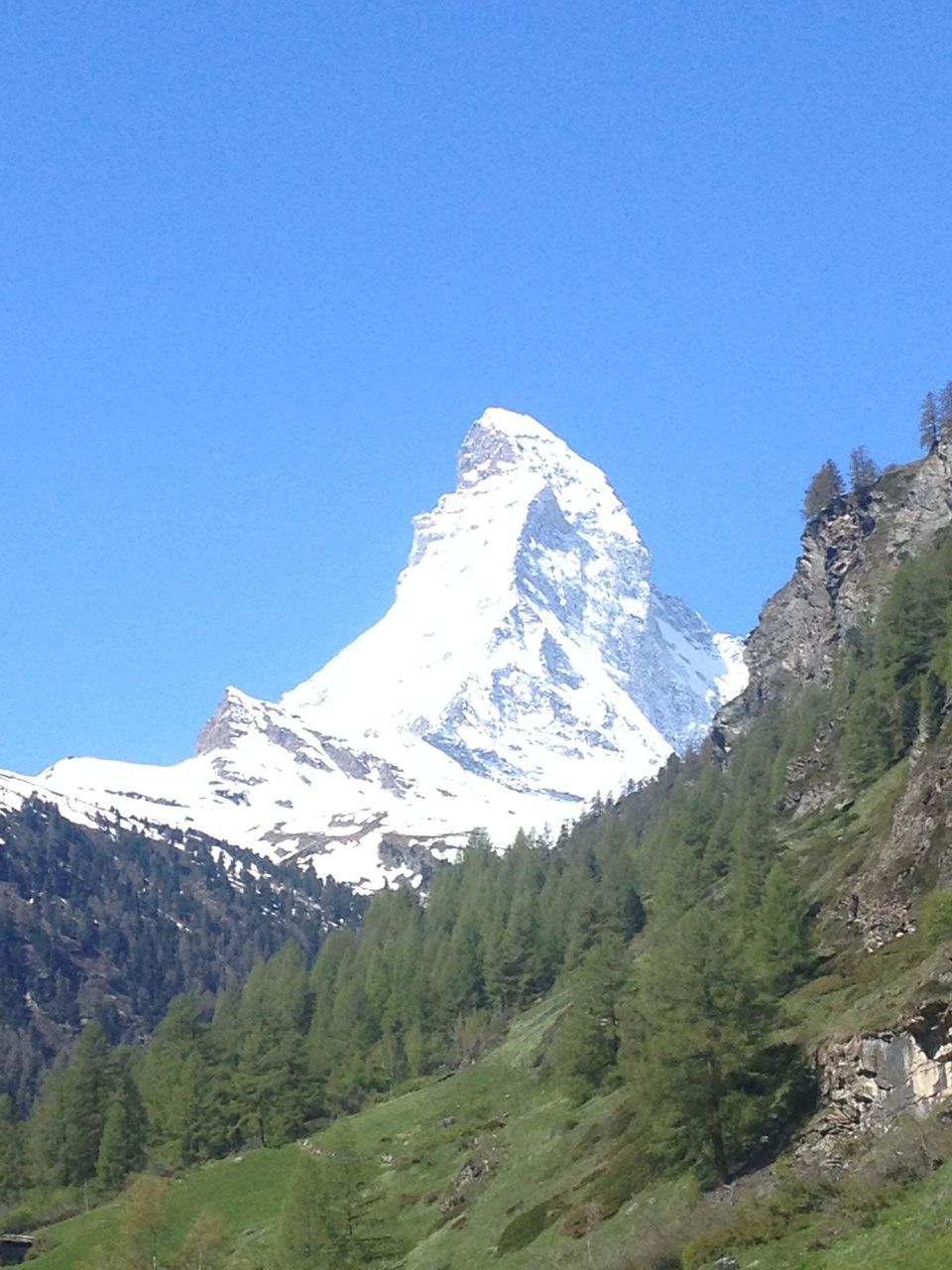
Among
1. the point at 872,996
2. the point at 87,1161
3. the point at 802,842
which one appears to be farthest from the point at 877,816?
the point at 87,1161

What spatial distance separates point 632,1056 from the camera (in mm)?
69000

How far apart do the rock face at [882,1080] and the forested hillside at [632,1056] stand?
0.13 metres

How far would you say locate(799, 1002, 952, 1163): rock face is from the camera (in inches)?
1882

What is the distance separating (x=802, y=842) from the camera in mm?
112375

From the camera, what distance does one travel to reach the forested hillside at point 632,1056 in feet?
167

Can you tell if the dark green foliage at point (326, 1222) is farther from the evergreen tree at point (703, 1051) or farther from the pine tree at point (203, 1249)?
the evergreen tree at point (703, 1051)

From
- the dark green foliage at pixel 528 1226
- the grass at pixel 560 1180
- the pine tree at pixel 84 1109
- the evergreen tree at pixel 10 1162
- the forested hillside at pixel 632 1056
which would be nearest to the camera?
the grass at pixel 560 1180

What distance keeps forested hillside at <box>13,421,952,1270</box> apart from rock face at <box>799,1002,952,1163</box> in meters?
0.13

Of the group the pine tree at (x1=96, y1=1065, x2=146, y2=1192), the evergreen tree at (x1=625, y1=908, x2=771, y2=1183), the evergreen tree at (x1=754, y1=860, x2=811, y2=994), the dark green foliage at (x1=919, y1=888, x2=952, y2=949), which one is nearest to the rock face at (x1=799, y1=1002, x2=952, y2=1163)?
the evergreen tree at (x1=625, y1=908, x2=771, y2=1183)

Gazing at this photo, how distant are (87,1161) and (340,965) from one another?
55186mm

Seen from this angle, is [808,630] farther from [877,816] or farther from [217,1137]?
[217,1137]

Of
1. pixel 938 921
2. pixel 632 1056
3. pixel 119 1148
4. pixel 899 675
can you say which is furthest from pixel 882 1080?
pixel 119 1148

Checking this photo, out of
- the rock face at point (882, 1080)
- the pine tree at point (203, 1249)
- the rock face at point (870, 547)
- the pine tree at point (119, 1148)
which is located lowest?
the rock face at point (882, 1080)

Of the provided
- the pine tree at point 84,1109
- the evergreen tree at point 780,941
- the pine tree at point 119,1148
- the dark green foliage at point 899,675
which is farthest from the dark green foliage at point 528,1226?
the pine tree at point 84,1109
